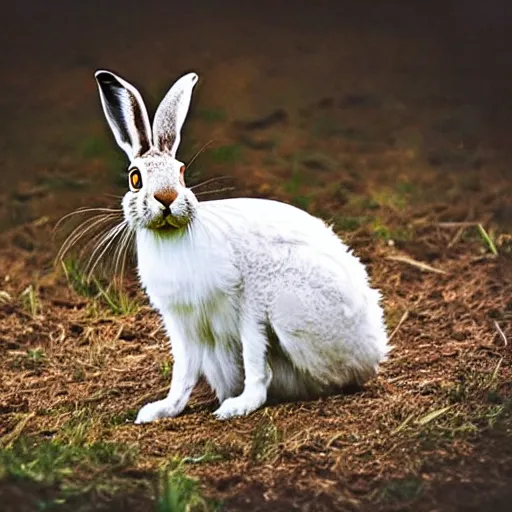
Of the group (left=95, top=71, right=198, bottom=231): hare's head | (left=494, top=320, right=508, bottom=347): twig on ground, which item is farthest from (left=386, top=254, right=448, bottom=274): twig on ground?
(left=95, top=71, right=198, bottom=231): hare's head

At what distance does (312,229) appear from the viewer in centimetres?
491

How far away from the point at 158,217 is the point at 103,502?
94 cm

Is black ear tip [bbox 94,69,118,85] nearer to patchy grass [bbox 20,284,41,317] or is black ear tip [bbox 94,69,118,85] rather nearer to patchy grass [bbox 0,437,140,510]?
patchy grass [bbox 0,437,140,510]

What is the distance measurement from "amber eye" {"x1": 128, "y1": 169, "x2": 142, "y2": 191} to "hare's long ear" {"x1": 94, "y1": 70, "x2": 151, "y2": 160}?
3.6 inches

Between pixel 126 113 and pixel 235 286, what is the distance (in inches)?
27.4

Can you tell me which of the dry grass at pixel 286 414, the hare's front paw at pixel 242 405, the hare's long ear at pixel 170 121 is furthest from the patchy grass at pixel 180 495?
the hare's long ear at pixel 170 121

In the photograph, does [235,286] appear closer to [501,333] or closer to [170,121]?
[170,121]

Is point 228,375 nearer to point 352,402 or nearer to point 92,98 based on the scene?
point 352,402

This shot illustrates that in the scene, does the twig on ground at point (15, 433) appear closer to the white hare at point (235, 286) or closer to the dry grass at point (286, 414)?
the dry grass at point (286, 414)

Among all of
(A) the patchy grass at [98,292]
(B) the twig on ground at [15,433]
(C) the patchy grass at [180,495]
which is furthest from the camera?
(A) the patchy grass at [98,292]

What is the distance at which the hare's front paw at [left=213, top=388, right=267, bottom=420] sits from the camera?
15.6 ft

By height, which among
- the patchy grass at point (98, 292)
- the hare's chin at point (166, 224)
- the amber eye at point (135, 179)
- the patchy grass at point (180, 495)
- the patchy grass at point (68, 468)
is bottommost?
the patchy grass at point (180, 495)

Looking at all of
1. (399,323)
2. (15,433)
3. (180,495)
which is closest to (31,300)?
(15,433)

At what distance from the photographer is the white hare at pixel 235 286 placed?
184 inches
